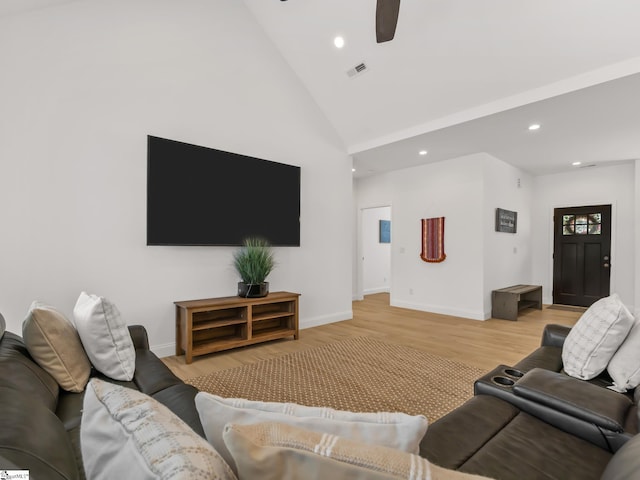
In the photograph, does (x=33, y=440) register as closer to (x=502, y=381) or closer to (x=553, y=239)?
(x=502, y=381)

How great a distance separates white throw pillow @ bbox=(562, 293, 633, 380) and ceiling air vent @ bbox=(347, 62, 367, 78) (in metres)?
3.38

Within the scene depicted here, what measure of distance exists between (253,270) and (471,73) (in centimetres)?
315

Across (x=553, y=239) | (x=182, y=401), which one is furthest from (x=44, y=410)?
(x=553, y=239)

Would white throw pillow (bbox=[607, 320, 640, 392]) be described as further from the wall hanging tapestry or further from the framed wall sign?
the framed wall sign

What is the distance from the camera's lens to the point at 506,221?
221 inches

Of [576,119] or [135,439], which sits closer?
[135,439]

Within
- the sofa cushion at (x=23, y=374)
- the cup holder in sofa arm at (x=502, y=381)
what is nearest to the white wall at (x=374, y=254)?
the cup holder in sofa arm at (x=502, y=381)

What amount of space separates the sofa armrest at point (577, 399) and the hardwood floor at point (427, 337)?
187 centimetres

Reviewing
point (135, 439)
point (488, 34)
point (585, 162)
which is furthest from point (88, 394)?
point (585, 162)

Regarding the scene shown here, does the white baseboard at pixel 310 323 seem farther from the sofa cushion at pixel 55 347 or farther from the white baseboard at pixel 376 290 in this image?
the white baseboard at pixel 376 290

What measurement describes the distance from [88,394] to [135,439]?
226 mm

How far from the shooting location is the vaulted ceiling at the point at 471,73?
279 centimetres

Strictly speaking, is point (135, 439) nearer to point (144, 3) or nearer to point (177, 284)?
point (177, 284)

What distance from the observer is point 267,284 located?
3.83m
